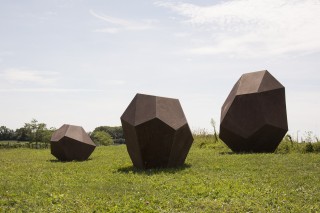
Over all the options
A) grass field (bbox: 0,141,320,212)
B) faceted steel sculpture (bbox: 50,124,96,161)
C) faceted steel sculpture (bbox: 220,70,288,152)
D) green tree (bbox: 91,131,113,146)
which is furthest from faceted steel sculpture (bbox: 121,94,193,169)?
green tree (bbox: 91,131,113,146)

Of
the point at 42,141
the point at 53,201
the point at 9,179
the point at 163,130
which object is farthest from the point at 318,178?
the point at 42,141

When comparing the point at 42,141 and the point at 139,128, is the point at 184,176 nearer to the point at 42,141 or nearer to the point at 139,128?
the point at 139,128

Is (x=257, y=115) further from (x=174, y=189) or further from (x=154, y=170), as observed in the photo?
(x=174, y=189)

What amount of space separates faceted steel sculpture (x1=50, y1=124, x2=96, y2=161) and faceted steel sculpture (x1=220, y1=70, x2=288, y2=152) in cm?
910

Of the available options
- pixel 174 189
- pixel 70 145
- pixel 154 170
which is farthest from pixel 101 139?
pixel 174 189

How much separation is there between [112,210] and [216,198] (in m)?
3.04

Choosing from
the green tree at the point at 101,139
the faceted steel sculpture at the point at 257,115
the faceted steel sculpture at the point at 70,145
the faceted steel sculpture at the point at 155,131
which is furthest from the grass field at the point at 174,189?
the green tree at the point at 101,139

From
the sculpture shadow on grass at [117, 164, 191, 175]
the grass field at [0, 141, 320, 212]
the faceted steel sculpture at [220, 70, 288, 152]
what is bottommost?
the grass field at [0, 141, 320, 212]

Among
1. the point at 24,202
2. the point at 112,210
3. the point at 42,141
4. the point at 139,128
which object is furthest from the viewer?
the point at 42,141

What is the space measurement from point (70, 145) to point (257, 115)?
11.7m

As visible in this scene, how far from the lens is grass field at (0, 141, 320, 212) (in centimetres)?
960

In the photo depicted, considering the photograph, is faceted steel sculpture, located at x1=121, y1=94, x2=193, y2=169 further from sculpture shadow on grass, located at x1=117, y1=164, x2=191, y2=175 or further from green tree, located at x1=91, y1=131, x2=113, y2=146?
green tree, located at x1=91, y1=131, x2=113, y2=146

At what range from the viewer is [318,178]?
12.8 metres

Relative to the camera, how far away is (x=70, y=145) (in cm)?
2295
